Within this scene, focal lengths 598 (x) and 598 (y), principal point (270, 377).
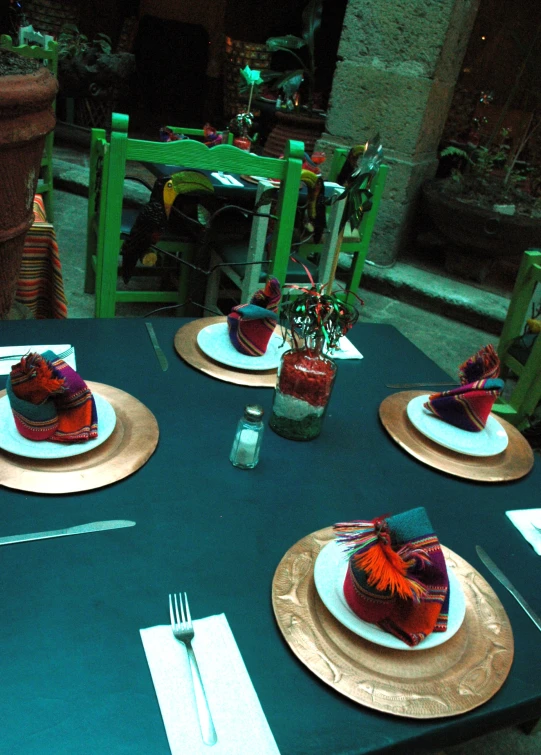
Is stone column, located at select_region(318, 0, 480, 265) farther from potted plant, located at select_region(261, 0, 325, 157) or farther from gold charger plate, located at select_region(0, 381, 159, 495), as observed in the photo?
gold charger plate, located at select_region(0, 381, 159, 495)

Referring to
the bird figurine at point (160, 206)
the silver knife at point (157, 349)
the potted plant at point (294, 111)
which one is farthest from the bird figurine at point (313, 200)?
the potted plant at point (294, 111)

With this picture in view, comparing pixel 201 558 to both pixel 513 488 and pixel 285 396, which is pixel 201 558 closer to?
pixel 285 396

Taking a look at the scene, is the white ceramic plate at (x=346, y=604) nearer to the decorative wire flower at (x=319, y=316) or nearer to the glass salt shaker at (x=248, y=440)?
the glass salt shaker at (x=248, y=440)

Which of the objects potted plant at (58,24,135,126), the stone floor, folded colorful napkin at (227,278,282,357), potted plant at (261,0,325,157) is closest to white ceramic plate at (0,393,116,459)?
folded colorful napkin at (227,278,282,357)

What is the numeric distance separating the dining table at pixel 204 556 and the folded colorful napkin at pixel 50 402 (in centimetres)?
8

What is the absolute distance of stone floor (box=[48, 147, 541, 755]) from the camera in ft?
9.73

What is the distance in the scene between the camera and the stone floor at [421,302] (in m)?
2.97

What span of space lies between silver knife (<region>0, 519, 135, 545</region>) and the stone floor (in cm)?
214

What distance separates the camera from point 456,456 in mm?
969

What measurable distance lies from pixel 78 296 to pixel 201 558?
2434 mm

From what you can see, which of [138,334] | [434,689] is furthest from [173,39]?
[434,689]

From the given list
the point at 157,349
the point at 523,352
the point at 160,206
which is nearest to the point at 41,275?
the point at 160,206

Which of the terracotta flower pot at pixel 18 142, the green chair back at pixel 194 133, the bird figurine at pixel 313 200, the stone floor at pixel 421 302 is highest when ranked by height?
the terracotta flower pot at pixel 18 142

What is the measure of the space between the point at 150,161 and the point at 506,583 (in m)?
1.10
